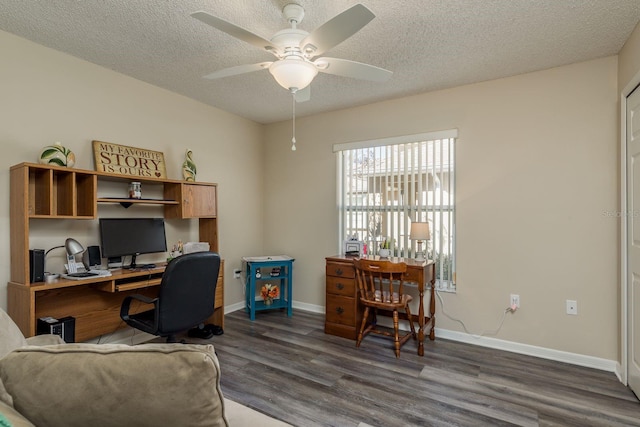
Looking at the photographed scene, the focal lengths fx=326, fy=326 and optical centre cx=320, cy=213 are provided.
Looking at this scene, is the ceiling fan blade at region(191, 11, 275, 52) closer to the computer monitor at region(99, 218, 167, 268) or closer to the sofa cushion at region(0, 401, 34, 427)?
the sofa cushion at region(0, 401, 34, 427)

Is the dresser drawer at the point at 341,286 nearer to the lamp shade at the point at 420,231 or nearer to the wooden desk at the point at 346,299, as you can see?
the wooden desk at the point at 346,299

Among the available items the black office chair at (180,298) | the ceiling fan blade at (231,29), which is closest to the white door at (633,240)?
the ceiling fan blade at (231,29)

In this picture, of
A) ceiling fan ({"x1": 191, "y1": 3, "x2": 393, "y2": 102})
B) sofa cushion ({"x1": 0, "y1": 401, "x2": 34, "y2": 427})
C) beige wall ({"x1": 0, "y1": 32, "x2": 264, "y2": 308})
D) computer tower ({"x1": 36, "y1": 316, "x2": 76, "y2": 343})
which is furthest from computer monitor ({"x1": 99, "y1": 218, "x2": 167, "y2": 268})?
sofa cushion ({"x1": 0, "y1": 401, "x2": 34, "y2": 427})

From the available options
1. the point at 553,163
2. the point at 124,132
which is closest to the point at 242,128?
the point at 124,132

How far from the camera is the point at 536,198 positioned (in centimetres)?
285

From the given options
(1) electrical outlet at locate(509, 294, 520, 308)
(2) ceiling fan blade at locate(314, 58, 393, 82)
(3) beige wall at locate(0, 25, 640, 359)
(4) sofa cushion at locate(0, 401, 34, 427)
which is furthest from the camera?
(1) electrical outlet at locate(509, 294, 520, 308)

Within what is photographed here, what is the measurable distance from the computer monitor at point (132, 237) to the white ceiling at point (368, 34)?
135cm

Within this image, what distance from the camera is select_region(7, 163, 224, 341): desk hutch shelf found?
7.18ft

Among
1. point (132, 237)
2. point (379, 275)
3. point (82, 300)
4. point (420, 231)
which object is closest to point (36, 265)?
point (82, 300)

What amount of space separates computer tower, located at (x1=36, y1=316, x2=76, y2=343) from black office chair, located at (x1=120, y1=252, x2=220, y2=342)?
346mm

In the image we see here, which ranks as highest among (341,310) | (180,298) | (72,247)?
(72,247)

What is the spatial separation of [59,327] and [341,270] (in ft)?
7.51

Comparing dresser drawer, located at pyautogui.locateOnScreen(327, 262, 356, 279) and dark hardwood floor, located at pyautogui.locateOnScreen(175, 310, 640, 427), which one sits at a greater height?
dresser drawer, located at pyautogui.locateOnScreen(327, 262, 356, 279)

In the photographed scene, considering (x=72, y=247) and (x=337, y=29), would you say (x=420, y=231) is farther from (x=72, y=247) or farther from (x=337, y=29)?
(x=72, y=247)
